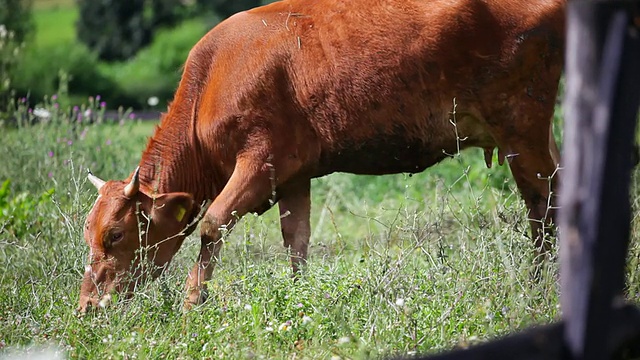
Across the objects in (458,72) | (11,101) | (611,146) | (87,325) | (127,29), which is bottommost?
(127,29)

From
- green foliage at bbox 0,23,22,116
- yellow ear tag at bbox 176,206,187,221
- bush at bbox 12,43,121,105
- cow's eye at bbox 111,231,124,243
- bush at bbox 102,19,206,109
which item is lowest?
bush at bbox 102,19,206,109

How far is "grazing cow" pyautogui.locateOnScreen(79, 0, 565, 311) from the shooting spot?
5.70 m

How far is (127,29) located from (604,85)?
25.2 m

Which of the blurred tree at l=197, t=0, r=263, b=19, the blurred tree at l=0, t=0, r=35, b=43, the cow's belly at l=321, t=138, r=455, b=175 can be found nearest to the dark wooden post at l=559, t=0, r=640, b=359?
the cow's belly at l=321, t=138, r=455, b=175

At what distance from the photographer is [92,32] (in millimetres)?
26906

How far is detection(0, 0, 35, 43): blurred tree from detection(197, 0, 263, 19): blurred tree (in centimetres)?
493

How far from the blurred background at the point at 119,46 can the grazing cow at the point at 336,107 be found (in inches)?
542

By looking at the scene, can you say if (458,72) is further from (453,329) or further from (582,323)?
(582,323)

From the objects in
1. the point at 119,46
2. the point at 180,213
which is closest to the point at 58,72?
the point at 119,46

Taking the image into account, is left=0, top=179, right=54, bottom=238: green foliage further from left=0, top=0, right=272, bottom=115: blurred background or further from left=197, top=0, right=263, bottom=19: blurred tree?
left=197, top=0, right=263, bottom=19: blurred tree

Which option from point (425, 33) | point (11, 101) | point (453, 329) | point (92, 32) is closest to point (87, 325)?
point (453, 329)

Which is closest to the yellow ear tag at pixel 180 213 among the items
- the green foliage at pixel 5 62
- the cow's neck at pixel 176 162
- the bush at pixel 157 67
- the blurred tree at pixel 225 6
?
the cow's neck at pixel 176 162

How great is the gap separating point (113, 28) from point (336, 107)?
2197 cm

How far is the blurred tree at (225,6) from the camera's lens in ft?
76.9
